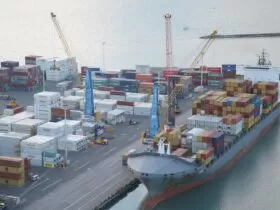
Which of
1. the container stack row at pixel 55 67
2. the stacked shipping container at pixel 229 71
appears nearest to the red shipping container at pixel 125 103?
the container stack row at pixel 55 67

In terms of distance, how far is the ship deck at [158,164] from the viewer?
28.2 meters

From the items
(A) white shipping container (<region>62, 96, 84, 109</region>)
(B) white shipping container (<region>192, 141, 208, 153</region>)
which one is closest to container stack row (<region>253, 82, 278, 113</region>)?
(B) white shipping container (<region>192, 141, 208, 153</region>)

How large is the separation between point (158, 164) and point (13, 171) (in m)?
7.24

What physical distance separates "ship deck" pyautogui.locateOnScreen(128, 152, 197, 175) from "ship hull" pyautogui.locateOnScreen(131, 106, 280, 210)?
315mm

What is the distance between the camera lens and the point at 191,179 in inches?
1173

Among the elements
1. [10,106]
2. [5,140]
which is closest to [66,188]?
[5,140]

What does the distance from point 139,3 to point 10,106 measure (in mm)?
85562

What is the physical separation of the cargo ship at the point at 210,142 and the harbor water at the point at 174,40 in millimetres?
704

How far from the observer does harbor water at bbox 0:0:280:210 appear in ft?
101

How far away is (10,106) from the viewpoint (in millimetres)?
41906

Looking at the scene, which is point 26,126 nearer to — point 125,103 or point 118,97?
point 125,103

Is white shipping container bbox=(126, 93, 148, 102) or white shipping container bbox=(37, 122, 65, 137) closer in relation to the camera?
white shipping container bbox=(37, 122, 65, 137)

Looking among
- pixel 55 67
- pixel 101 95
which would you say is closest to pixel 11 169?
pixel 101 95

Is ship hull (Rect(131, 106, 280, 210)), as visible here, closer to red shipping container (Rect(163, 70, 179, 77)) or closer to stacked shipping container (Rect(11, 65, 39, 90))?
red shipping container (Rect(163, 70, 179, 77))
